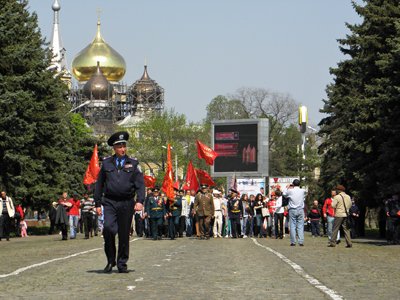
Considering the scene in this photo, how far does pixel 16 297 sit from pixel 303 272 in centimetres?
578

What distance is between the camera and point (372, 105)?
44.8m

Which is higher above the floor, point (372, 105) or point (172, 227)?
point (372, 105)

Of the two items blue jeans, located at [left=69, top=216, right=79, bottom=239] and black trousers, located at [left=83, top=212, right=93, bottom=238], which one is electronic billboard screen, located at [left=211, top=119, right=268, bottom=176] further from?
blue jeans, located at [left=69, top=216, right=79, bottom=239]

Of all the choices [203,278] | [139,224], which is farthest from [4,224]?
[203,278]

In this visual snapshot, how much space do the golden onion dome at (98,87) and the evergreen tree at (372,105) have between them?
131212 mm

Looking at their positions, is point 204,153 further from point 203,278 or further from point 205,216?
point 203,278

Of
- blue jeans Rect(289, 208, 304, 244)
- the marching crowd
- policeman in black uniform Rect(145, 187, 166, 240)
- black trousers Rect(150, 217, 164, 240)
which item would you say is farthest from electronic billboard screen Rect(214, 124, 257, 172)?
blue jeans Rect(289, 208, 304, 244)

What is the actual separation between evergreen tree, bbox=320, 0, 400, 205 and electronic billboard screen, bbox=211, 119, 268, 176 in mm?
11767

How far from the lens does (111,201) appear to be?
15961 millimetres

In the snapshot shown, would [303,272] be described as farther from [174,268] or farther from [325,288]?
[325,288]

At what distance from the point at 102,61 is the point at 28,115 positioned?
14142 centimetres

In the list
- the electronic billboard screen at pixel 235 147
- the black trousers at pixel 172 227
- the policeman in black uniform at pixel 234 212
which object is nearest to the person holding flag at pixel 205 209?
the black trousers at pixel 172 227

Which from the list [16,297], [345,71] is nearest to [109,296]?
[16,297]

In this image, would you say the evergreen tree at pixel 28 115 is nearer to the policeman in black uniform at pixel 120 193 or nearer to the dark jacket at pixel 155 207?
the dark jacket at pixel 155 207
